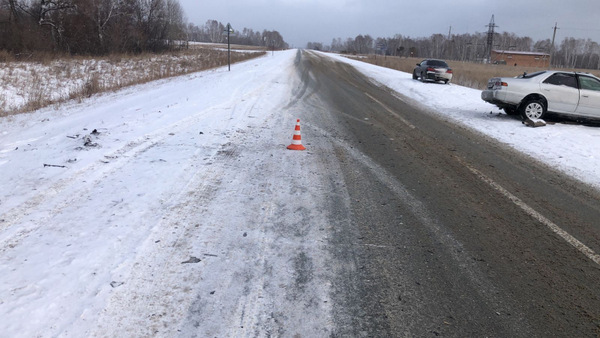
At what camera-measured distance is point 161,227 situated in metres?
3.99

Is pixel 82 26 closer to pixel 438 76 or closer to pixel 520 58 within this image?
pixel 438 76

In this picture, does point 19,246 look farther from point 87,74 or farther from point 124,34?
point 124,34

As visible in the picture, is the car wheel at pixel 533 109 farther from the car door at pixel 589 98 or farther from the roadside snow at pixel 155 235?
the roadside snow at pixel 155 235

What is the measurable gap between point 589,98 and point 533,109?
1.48 m

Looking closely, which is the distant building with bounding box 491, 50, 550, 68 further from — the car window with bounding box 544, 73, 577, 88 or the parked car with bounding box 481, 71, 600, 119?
the parked car with bounding box 481, 71, 600, 119

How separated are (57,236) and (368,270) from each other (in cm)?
297

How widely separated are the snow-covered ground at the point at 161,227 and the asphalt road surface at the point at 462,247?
1.23 ft

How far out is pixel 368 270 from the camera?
136 inches

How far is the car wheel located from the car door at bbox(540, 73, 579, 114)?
8.7 inches

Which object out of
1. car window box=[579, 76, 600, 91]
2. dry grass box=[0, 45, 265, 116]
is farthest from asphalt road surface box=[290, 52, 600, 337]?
dry grass box=[0, 45, 265, 116]

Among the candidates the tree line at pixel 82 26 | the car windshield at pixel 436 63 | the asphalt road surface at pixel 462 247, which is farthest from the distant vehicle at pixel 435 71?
the asphalt road surface at pixel 462 247

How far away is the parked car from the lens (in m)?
11.3

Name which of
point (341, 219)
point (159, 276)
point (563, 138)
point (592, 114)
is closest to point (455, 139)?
point (563, 138)

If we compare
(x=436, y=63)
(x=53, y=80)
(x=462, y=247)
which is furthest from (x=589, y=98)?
(x=53, y=80)
